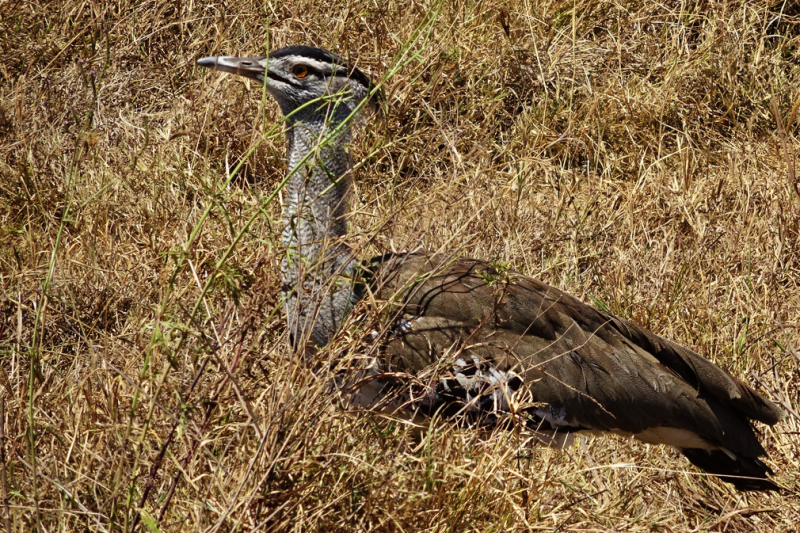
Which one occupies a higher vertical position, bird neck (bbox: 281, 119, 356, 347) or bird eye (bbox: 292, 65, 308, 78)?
bird eye (bbox: 292, 65, 308, 78)

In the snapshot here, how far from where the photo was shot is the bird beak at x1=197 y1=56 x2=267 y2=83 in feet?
10.5

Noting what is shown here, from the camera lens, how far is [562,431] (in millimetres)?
3197

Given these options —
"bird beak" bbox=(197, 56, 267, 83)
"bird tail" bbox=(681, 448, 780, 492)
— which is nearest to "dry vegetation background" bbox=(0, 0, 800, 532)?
"bird tail" bbox=(681, 448, 780, 492)

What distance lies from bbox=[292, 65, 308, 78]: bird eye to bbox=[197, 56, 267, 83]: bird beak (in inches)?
4.8

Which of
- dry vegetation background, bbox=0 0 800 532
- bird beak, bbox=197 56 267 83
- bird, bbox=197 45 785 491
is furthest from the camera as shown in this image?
bird beak, bbox=197 56 267 83

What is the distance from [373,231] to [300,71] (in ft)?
3.66

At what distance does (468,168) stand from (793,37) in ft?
6.53

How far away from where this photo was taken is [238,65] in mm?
3209

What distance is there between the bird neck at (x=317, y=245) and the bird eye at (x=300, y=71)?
7.5 inches

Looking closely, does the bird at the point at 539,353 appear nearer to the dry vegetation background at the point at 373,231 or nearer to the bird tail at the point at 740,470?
the bird tail at the point at 740,470

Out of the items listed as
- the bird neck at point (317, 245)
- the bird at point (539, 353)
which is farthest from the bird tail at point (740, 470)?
the bird neck at point (317, 245)

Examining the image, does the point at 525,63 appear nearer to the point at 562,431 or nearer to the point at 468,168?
the point at 468,168

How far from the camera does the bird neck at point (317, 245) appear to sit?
2.40 meters

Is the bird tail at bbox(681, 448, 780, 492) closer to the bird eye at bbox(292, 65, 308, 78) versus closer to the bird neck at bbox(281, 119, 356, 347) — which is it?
the bird neck at bbox(281, 119, 356, 347)
